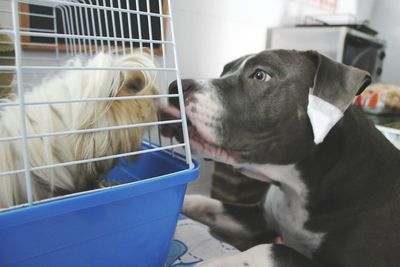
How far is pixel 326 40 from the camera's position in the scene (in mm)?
1977

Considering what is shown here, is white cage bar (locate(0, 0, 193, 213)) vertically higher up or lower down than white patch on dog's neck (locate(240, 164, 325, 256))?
higher up

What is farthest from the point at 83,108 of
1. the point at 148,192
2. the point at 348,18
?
the point at 348,18

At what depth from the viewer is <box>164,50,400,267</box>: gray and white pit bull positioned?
2.18 ft

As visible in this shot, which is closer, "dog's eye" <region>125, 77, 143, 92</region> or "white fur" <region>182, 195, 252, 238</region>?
"dog's eye" <region>125, 77, 143, 92</region>

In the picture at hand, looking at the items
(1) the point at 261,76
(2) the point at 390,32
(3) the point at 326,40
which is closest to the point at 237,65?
(1) the point at 261,76

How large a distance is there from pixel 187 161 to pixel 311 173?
321 mm

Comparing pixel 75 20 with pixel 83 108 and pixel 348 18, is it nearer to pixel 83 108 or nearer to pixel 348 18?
pixel 83 108

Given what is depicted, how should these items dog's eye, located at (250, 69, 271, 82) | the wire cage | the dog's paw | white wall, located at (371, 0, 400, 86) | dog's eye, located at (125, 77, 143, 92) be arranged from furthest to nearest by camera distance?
1. white wall, located at (371, 0, 400, 86)
2. the dog's paw
3. dog's eye, located at (250, 69, 271, 82)
4. dog's eye, located at (125, 77, 143, 92)
5. the wire cage

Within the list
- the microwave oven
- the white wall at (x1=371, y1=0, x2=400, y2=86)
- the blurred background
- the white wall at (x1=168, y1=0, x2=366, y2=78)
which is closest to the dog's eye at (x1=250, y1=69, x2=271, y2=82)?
the blurred background

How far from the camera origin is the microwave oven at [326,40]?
1923mm

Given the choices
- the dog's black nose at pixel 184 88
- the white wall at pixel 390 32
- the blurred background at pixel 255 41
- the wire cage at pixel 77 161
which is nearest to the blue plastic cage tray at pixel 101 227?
the wire cage at pixel 77 161

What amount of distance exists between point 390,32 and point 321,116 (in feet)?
10.1

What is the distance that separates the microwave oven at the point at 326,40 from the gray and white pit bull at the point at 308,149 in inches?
49.2

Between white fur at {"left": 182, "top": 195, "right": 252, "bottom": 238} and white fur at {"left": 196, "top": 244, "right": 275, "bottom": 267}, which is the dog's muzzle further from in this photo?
white fur at {"left": 182, "top": 195, "right": 252, "bottom": 238}
